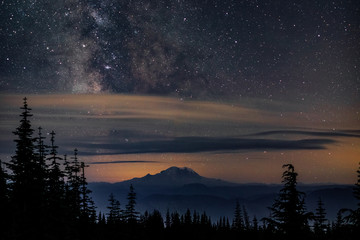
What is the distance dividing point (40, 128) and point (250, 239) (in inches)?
2733

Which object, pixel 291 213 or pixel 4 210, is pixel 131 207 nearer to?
pixel 4 210

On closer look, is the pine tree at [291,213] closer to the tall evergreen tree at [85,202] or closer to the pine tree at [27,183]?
the pine tree at [27,183]

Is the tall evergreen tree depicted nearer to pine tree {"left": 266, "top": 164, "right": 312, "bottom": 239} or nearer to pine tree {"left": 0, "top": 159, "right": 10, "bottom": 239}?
pine tree {"left": 0, "top": 159, "right": 10, "bottom": 239}

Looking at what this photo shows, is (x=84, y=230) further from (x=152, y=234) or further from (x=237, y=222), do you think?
(x=237, y=222)

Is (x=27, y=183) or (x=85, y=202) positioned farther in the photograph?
(x=85, y=202)

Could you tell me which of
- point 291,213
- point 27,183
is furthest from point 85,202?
point 291,213

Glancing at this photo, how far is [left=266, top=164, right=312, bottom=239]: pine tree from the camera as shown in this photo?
16953 mm

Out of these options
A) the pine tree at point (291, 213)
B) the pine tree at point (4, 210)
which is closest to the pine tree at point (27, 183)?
the pine tree at point (4, 210)

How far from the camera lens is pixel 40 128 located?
2711 centimetres

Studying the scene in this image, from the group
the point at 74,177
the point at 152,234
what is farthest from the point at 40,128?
the point at 152,234

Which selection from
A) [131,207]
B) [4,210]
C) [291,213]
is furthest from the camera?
[131,207]

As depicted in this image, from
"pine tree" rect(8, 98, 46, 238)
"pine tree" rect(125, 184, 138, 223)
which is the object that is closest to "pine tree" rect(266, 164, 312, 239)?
"pine tree" rect(8, 98, 46, 238)

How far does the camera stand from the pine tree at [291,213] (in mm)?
16953

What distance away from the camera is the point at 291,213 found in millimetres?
17172
